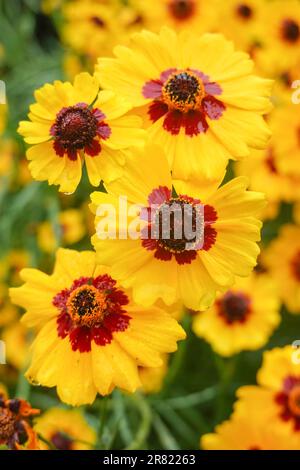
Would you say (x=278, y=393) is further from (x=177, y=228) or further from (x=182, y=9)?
(x=182, y=9)

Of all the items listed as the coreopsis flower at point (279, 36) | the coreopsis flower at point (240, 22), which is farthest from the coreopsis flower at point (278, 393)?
the coreopsis flower at point (240, 22)

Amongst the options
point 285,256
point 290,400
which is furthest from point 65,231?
point 290,400

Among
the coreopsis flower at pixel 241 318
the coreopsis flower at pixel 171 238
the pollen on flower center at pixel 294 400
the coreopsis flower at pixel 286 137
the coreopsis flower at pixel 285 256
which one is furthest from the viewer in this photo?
the coreopsis flower at pixel 285 256

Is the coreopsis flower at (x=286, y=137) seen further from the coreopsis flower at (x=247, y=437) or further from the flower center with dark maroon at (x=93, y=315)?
the flower center with dark maroon at (x=93, y=315)

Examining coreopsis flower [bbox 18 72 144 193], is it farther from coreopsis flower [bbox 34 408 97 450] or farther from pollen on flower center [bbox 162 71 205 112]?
coreopsis flower [bbox 34 408 97 450]

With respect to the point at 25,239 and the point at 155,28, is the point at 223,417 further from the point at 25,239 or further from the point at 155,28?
the point at 155,28
